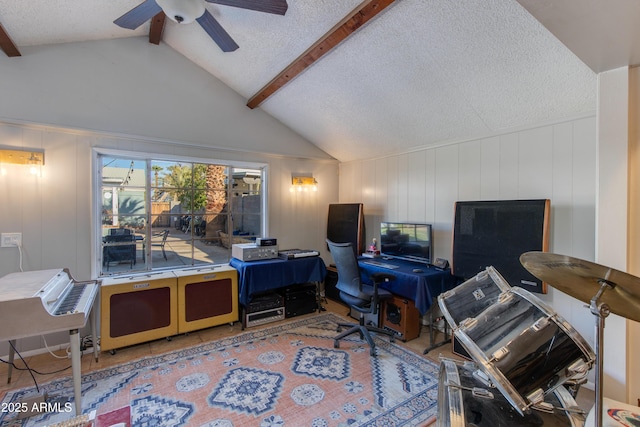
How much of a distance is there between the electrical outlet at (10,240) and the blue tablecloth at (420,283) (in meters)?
3.39

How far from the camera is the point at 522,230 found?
2.36m

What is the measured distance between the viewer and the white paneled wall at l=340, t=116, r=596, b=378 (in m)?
2.27

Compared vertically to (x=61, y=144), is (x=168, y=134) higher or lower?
higher

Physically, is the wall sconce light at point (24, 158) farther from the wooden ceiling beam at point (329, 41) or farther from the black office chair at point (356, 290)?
the black office chair at point (356, 290)

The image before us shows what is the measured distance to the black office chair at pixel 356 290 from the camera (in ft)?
8.87

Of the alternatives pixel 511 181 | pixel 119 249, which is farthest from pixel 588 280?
pixel 119 249

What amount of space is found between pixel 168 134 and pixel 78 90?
856 mm

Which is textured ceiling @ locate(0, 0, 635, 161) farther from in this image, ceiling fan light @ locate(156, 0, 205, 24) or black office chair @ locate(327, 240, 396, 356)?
black office chair @ locate(327, 240, 396, 356)

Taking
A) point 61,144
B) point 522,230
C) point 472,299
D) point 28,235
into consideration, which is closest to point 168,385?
point 28,235

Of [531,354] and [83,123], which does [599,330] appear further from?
[83,123]

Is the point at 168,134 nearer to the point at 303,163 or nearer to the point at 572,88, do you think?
the point at 303,163

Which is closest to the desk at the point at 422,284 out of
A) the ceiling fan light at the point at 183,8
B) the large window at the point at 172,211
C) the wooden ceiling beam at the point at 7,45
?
the large window at the point at 172,211

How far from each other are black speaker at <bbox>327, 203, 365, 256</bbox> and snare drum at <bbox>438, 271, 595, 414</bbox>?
267cm

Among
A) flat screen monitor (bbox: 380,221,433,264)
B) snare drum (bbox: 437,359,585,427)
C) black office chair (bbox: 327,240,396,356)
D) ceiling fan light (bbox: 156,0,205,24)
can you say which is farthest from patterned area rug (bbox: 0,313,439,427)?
ceiling fan light (bbox: 156,0,205,24)
